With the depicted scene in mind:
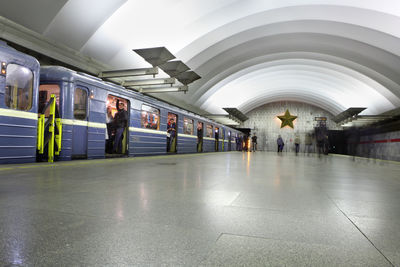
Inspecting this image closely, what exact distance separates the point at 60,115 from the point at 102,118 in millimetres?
1545

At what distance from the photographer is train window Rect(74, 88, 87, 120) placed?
26.9 feet

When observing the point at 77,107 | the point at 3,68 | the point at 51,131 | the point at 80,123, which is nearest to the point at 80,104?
the point at 77,107

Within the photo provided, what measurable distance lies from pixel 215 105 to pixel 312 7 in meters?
18.4

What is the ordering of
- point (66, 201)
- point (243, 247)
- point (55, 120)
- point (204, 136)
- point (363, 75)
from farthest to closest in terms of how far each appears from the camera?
point (363, 75) → point (204, 136) → point (55, 120) → point (66, 201) → point (243, 247)

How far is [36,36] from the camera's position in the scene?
9.36 metres

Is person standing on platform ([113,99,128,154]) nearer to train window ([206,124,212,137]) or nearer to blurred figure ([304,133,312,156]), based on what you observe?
train window ([206,124,212,137])

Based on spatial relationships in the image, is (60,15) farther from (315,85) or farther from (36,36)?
(315,85)

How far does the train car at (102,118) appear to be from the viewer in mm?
7605

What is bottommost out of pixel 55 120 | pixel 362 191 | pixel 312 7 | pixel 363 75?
pixel 362 191

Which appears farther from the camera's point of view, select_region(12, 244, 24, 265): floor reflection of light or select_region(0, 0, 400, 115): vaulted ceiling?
select_region(0, 0, 400, 115): vaulted ceiling

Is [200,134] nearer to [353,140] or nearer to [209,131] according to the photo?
[209,131]

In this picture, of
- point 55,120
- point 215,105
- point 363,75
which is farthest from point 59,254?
point 215,105

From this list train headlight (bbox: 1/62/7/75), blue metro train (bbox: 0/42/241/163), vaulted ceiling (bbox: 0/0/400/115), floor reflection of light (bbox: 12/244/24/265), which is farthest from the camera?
vaulted ceiling (bbox: 0/0/400/115)

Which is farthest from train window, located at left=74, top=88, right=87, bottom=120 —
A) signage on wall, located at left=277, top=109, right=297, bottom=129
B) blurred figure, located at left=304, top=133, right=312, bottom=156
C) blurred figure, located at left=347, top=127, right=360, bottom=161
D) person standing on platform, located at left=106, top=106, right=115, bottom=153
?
blurred figure, located at left=304, top=133, right=312, bottom=156
